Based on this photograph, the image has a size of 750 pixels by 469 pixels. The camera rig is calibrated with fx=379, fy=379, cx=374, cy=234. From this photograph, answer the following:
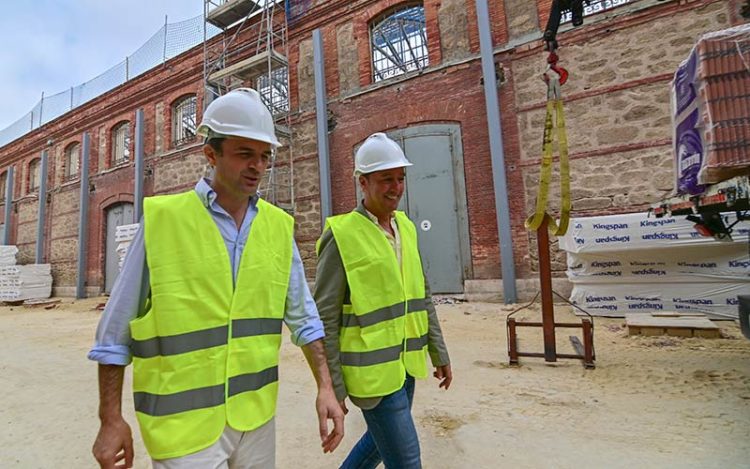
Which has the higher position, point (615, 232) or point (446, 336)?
point (615, 232)

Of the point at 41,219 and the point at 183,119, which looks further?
the point at 41,219

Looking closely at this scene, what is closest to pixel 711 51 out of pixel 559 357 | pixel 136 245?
pixel 559 357

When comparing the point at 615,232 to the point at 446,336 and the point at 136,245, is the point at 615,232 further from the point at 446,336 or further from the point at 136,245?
the point at 136,245

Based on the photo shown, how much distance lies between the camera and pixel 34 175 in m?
19.6

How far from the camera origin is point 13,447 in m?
2.88

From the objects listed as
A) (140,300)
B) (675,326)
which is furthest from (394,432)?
(675,326)

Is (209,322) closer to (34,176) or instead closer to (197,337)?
(197,337)

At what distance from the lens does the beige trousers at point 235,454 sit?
3.62 ft

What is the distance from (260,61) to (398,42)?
401cm

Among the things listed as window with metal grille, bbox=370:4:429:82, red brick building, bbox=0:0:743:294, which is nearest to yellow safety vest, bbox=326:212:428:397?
red brick building, bbox=0:0:743:294

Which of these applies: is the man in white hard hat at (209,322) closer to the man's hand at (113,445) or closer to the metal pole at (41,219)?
the man's hand at (113,445)

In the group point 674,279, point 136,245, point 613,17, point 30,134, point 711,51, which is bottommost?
point 674,279

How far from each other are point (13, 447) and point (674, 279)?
7.99m

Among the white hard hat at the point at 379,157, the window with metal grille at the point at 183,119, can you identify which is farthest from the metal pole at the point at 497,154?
the window with metal grille at the point at 183,119
